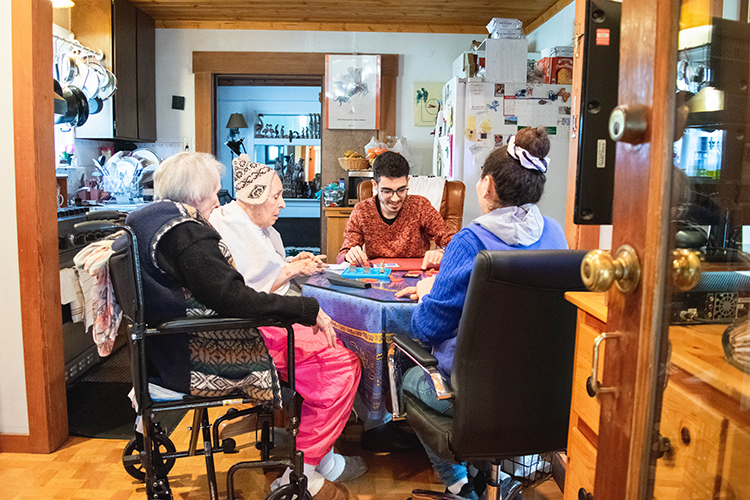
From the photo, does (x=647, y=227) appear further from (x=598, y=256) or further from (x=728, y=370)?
(x=728, y=370)

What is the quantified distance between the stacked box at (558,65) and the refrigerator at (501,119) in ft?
0.22

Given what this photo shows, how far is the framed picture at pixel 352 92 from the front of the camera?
19.1 feet

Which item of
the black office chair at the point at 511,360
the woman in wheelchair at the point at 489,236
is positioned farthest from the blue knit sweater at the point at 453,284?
the black office chair at the point at 511,360

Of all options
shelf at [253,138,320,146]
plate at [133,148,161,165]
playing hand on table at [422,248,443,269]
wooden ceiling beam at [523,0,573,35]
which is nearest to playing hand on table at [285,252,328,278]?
playing hand on table at [422,248,443,269]

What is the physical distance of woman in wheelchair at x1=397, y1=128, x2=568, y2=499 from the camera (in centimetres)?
163

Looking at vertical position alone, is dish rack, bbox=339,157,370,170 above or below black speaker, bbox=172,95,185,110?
below

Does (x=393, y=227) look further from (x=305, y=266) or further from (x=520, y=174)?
(x=520, y=174)

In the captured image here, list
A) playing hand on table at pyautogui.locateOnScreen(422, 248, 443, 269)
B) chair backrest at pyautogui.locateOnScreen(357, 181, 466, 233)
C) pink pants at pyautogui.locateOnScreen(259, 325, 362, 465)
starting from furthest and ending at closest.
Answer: chair backrest at pyautogui.locateOnScreen(357, 181, 466, 233) < playing hand on table at pyautogui.locateOnScreen(422, 248, 443, 269) < pink pants at pyautogui.locateOnScreen(259, 325, 362, 465)

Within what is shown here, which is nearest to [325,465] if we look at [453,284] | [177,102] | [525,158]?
[453,284]

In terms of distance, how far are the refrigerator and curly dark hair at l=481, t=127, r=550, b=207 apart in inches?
115

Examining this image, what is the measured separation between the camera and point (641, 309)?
2.44 ft

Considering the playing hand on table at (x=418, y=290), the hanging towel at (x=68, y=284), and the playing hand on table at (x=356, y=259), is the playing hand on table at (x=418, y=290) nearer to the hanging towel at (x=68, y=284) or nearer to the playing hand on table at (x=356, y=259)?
the playing hand on table at (x=356, y=259)

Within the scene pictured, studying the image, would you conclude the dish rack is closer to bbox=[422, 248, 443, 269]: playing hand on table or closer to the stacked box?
the stacked box

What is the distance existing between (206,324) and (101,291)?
34 centimetres
